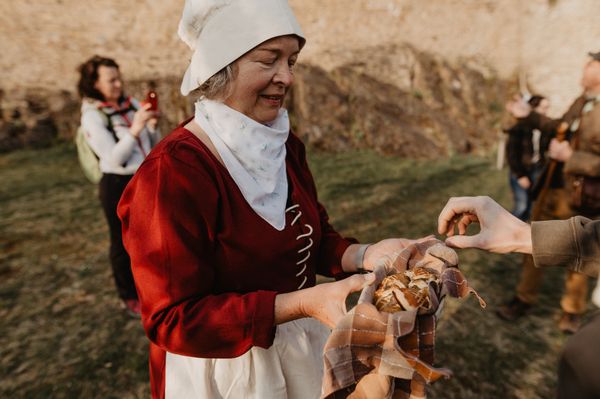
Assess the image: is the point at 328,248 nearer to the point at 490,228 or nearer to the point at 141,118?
the point at 490,228

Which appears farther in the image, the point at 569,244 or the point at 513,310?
the point at 513,310

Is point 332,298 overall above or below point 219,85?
below

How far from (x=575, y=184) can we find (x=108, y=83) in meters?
4.11

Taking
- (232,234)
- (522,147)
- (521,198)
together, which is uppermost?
(232,234)

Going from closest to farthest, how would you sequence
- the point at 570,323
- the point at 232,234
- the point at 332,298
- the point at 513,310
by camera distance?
the point at 332,298 < the point at 232,234 < the point at 570,323 < the point at 513,310

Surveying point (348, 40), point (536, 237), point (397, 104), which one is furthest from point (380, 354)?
point (348, 40)

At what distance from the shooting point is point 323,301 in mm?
1176

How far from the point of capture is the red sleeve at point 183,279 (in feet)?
3.85

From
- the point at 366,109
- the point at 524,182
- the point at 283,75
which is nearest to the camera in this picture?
the point at 283,75

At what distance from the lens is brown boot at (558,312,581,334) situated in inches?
142

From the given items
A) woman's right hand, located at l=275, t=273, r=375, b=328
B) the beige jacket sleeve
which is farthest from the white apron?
the beige jacket sleeve

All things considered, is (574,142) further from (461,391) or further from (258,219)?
(258,219)

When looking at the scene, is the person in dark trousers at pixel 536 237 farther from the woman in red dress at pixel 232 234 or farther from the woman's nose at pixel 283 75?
the woman's nose at pixel 283 75

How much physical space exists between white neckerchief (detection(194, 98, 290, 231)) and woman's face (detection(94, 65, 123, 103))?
239 centimetres
